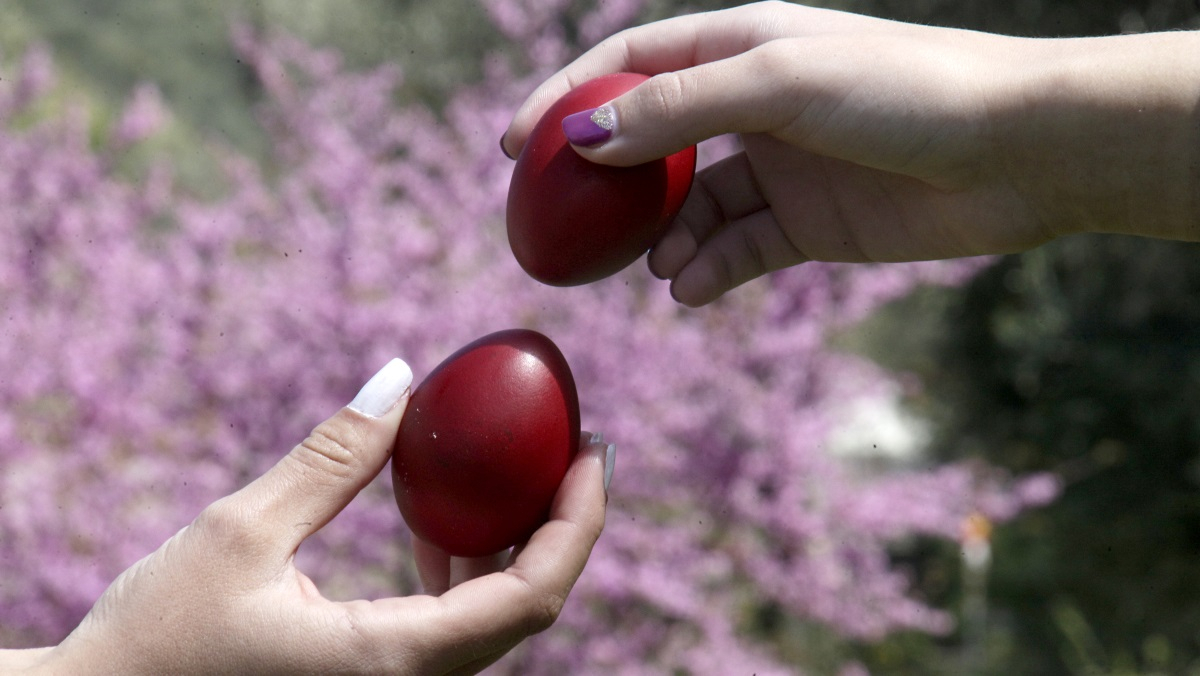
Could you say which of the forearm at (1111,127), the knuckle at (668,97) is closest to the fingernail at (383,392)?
the knuckle at (668,97)

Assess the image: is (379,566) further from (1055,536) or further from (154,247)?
(1055,536)

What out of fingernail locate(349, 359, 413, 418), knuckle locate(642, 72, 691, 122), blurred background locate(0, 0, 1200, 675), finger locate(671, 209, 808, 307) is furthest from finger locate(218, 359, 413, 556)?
blurred background locate(0, 0, 1200, 675)

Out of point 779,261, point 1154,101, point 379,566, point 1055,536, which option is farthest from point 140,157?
point 1055,536

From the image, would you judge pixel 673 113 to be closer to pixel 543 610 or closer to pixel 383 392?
pixel 383 392

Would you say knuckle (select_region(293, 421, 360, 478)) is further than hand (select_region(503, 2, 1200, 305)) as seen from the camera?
No

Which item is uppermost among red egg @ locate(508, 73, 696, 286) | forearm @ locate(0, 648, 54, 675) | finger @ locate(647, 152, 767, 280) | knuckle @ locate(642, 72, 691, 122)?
knuckle @ locate(642, 72, 691, 122)

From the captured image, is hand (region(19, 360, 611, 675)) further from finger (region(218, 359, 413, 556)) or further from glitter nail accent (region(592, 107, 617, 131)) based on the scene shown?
glitter nail accent (region(592, 107, 617, 131))

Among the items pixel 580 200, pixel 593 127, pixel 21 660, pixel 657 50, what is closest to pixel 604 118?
pixel 593 127
